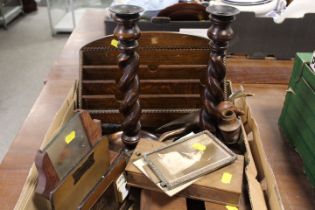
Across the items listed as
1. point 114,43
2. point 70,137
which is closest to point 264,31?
point 114,43

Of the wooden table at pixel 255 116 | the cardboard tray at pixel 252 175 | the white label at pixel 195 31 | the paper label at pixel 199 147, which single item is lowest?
the wooden table at pixel 255 116

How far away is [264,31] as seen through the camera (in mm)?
1096

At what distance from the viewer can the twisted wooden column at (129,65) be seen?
2.14ft

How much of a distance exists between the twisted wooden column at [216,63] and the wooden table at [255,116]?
195mm

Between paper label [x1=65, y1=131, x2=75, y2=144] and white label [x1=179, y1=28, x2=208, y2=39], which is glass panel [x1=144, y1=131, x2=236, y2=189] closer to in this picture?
paper label [x1=65, y1=131, x2=75, y2=144]

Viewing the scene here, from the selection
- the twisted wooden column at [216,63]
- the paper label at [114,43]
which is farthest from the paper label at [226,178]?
the paper label at [114,43]

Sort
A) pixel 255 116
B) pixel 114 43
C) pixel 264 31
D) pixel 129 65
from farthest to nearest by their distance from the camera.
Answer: pixel 264 31 < pixel 255 116 < pixel 114 43 < pixel 129 65

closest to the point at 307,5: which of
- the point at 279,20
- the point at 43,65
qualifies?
the point at 279,20

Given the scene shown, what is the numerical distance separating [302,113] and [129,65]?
44cm

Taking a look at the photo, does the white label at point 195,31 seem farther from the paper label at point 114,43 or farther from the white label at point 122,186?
the white label at point 122,186

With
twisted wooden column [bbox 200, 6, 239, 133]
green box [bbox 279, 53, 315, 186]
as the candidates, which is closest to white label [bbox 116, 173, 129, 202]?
twisted wooden column [bbox 200, 6, 239, 133]

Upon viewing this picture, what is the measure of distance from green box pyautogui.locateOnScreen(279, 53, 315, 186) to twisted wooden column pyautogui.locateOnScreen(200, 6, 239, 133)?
0.20 m

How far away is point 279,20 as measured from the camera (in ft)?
3.61

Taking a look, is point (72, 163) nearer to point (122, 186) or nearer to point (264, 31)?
point (122, 186)
